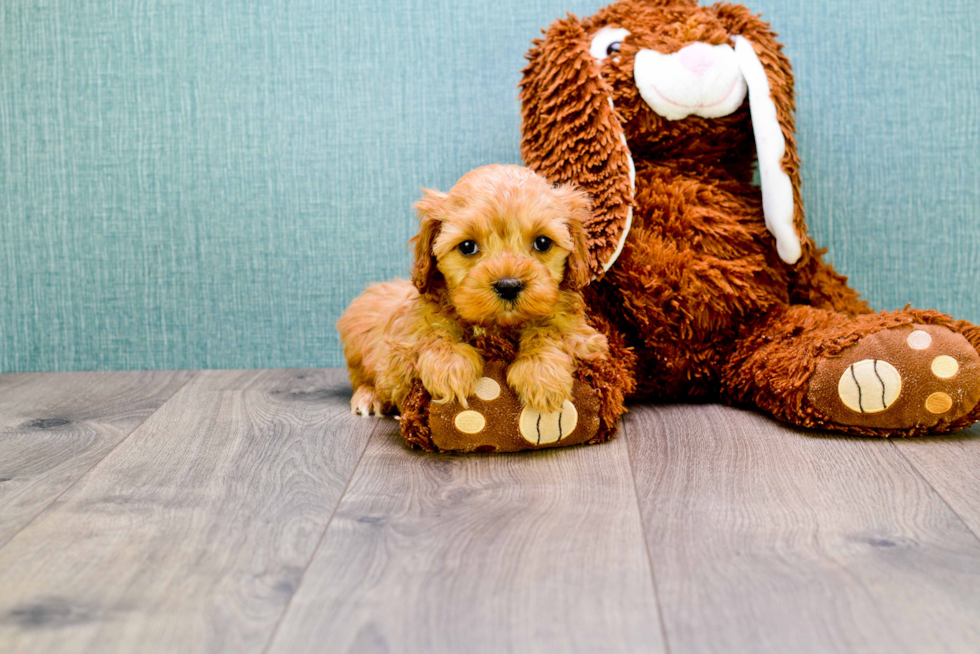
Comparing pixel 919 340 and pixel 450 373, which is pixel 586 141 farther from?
pixel 919 340

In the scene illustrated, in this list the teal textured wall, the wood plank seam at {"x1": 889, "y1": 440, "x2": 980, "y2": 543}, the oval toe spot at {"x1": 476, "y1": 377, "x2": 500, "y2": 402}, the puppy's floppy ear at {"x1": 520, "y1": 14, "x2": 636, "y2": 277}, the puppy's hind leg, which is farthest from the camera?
the teal textured wall

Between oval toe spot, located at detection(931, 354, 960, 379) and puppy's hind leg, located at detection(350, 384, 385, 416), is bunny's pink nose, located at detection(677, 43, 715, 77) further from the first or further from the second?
puppy's hind leg, located at detection(350, 384, 385, 416)

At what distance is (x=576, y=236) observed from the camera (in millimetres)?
1266

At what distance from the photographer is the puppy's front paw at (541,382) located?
1.23 meters

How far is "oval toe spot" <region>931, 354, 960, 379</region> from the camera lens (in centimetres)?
127

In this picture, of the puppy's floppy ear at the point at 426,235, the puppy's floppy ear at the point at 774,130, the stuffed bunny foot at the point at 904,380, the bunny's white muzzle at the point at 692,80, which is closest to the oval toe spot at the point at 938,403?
the stuffed bunny foot at the point at 904,380

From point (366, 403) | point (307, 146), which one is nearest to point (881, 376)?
point (366, 403)

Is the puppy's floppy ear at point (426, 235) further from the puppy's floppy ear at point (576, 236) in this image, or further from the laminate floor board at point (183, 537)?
the laminate floor board at point (183, 537)

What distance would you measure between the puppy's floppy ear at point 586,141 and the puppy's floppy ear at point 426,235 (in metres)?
0.29

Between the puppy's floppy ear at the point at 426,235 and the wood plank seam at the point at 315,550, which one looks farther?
the puppy's floppy ear at the point at 426,235

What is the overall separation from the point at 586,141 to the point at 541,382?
466mm

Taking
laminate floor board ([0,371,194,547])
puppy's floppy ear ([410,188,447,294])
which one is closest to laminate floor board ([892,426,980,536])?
puppy's floppy ear ([410,188,447,294])

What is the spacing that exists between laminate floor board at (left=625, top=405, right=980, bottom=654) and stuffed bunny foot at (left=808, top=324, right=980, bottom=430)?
0.15ft

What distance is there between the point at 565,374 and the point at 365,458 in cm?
34
